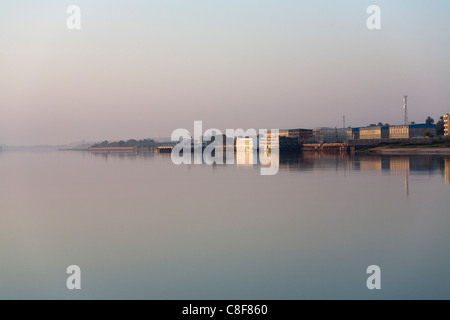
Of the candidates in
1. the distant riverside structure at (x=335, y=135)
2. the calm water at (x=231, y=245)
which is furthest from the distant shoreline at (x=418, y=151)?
the calm water at (x=231, y=245)

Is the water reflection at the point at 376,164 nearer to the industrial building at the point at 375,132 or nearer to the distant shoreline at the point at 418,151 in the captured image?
the distant shoreline at the point at 418,151

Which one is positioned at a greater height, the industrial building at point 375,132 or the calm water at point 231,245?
the industrial building at point 375,132

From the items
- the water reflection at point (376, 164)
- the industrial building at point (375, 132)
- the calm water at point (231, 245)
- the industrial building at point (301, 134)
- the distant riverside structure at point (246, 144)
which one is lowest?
the calm water at point (231, 245)

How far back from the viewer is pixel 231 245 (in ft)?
28.5

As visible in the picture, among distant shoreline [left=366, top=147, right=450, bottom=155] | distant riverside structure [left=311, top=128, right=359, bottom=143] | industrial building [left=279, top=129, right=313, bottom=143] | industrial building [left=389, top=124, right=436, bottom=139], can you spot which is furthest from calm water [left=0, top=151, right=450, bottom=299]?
industrial building [left=279, top=129, right=313, bottom=143]

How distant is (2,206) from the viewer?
15164 millimetres

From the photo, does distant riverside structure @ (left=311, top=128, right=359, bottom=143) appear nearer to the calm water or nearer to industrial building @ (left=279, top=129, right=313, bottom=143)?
industrial building @ (left=279, top=129, right=313, bottom=143)

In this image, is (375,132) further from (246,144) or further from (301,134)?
(246,144)

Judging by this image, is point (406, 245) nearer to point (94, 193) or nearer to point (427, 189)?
point (427, 189)

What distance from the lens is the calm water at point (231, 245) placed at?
6457 mm

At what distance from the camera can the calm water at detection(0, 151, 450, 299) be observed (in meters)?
6.46

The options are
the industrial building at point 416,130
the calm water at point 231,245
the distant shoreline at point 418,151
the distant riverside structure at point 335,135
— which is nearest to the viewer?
the calm water at point 231,245

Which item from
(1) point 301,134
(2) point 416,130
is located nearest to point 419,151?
(2) point 416,130

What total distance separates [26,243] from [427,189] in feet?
45.4
